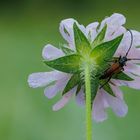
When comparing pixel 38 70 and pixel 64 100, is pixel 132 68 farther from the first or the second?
pixel 38 70

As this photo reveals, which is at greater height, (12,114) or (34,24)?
(34,24)

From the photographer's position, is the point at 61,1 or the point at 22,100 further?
the point at 61,1

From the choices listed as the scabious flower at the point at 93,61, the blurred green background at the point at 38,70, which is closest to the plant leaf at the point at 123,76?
the scabious flower at the point at 93,61

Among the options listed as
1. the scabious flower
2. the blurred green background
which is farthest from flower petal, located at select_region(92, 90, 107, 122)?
the blurred green background

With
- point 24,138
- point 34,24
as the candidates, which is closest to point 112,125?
point 24,138

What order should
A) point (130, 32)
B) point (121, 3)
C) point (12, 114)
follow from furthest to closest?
point (121, 3) < point (12, 114) < point (130, 32)

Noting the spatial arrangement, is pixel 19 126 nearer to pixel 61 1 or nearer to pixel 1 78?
pixel 1 78

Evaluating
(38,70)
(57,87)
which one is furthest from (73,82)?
(38,70)
